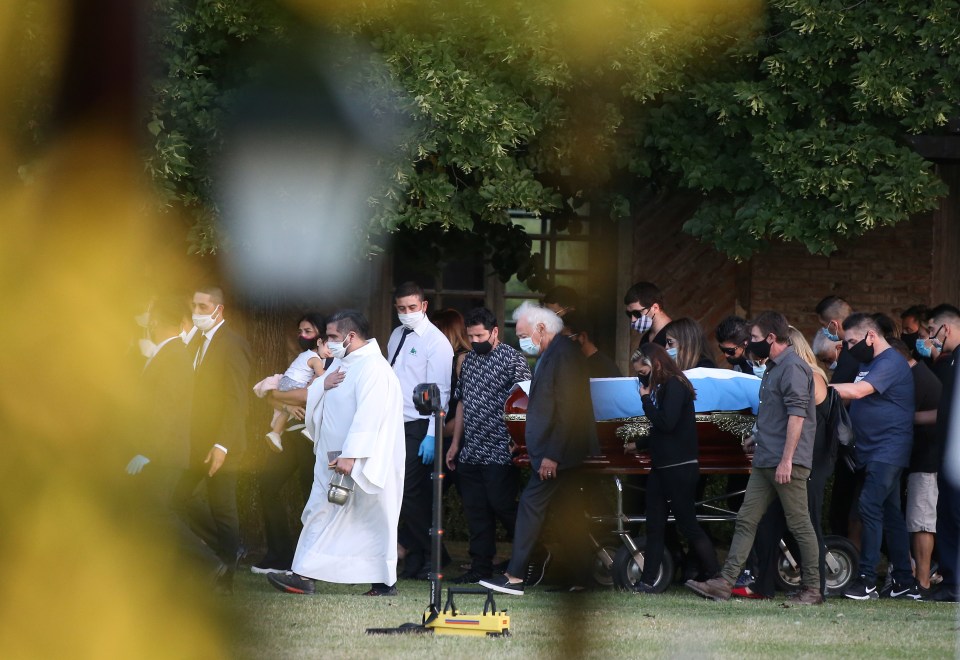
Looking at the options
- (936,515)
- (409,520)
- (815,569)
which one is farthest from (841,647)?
(409,520)

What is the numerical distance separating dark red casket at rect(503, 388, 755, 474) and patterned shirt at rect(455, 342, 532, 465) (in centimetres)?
7

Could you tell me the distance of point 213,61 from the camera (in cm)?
73

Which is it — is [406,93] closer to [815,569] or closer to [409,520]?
[815,569]

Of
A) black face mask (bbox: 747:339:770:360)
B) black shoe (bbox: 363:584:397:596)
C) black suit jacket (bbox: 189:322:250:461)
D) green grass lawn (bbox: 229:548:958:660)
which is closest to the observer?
black suit jacket (bbox: 189:322:250:461)

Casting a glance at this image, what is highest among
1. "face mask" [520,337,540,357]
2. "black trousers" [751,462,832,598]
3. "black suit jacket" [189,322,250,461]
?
"black suit jacket" [189,322,250,461]

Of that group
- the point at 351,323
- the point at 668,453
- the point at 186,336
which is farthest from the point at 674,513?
the point at 186,336

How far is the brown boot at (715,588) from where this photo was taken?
7.66 meters

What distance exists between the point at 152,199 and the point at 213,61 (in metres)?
0.09

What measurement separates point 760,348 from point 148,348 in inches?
267

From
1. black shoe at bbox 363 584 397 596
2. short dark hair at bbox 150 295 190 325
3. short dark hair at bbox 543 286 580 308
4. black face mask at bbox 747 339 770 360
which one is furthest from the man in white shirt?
short dark hair at bbox 150 295 190 325

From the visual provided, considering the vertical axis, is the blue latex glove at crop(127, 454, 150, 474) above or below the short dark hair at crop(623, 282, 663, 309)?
below

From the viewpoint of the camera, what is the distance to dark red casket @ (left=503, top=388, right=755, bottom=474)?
8.12 meters

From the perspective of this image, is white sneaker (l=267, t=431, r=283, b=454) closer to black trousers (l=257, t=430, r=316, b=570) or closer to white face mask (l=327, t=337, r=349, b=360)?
black trousers (l=257, t=430, r=316, b=570)

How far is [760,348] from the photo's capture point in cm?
736
